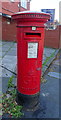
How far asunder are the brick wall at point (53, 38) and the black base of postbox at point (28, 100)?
6.98 m

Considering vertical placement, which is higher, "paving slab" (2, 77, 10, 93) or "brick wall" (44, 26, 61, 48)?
"brick wall" (44, 26, 61, 48)

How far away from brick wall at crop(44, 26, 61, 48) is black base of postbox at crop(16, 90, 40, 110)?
6983 mm

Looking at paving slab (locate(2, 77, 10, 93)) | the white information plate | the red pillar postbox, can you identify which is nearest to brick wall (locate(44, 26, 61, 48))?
paving slab (locate(2, 77, 10, 93))

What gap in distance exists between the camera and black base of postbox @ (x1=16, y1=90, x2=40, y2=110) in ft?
8.18

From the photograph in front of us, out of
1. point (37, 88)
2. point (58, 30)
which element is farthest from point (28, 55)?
point (58, 30)

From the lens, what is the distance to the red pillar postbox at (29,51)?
2.06 metres

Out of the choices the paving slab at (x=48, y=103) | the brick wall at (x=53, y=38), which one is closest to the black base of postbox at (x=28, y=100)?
the paving slab at (x=48, y=103)

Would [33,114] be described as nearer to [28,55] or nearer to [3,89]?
[3,89]

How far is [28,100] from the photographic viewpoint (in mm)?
2502

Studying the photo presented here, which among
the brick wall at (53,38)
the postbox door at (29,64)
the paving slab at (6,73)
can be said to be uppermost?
the brick wall at (53,38)

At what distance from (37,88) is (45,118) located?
0.58 m

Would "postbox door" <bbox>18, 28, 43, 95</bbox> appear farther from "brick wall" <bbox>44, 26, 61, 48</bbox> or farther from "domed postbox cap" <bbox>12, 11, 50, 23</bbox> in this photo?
"brick wall" <bbox>44, 26, 61, 48</bbox>

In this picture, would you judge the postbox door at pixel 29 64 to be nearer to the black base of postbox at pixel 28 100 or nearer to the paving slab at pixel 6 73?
the black base of postbox at pixel 28 100

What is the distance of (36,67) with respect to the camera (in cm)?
233
